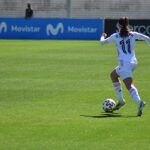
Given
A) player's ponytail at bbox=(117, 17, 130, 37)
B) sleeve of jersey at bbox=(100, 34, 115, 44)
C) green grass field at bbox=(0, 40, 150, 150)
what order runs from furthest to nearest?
sleeve of jersey at bbox=(100, 34, 115, 44)
player's ponytail at bbox=(117, 17, 130, 37)
green grass field at bbox=(0, 40, 150, 150)

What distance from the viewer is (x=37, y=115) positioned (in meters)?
13.5

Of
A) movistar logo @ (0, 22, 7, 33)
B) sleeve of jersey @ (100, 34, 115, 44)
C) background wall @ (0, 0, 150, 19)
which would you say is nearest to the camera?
sleeve of jersey @ (100, 34, 115, 44)

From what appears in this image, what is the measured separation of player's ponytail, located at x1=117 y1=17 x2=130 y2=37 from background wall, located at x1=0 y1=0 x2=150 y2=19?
150ft

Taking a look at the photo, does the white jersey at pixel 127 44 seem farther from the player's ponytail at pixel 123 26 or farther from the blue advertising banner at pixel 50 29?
the blue advertising banner at pixel 50 29

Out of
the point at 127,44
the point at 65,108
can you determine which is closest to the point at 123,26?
the point at 127,44

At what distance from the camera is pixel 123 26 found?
1398 centimetres

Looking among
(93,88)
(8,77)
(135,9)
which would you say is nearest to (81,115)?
(93,88)

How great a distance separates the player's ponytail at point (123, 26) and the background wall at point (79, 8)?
45.9 m

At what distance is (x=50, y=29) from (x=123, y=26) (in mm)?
32845

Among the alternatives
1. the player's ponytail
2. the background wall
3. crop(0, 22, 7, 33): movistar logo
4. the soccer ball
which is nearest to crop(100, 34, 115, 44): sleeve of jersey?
the player's ponytail

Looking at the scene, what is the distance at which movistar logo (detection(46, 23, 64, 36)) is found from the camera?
46.5m

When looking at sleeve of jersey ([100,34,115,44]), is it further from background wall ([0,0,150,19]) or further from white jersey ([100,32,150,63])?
background wall ([0,0,150,19])

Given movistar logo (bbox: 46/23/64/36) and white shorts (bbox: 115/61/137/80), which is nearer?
white shorts (bbox: 115/61/137/80)

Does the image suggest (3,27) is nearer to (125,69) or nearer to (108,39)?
(108,39)
